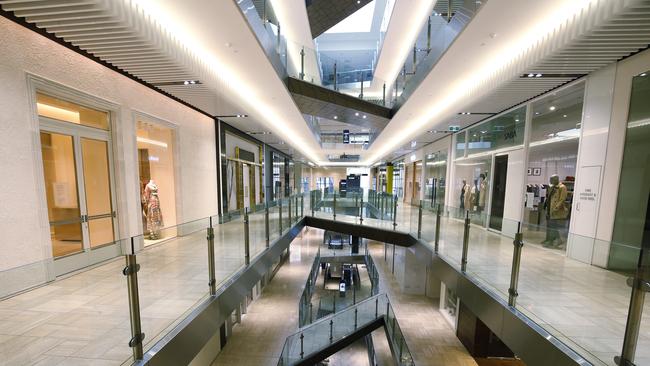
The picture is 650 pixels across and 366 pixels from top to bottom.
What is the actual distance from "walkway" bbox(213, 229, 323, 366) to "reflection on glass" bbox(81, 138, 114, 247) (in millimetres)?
4347

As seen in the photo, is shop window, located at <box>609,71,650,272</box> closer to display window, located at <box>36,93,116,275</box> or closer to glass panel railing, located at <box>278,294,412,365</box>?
glass panel railing, located at <box>278,294,412,365</box>

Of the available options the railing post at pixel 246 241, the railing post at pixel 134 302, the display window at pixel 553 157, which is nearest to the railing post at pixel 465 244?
the display window at pixel 553 157

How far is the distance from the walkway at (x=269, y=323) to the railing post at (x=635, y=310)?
6.56m

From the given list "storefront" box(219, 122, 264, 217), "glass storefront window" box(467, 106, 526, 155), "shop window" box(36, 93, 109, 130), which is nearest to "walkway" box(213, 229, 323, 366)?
"storefront" box(219, 122, 264, 217)

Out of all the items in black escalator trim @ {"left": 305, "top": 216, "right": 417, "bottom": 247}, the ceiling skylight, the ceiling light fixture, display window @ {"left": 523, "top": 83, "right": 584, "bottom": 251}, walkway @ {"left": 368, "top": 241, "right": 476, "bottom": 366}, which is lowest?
walkway @ {"left": 368, "top": 241, "right": 476, "bottom": 366}

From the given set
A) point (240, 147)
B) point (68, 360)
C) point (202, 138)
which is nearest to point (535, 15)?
point (68, 360)

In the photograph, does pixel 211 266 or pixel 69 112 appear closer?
pixel 211 266

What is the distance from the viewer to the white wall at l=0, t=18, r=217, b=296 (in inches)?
109

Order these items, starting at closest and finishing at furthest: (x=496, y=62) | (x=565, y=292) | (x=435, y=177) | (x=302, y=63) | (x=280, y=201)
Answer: (x=565, y=292) → (x=496, y=62) → (x=302, y=63) → (x=280, y=201) → (x=435, y=177)

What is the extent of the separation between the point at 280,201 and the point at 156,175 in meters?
3.11

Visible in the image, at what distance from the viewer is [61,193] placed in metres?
3.63

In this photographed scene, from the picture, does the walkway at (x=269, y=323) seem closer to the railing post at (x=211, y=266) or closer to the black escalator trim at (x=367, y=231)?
the black escalator trim at (x=367, y=231)

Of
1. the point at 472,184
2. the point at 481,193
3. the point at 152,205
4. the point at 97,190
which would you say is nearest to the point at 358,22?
the point at 472,184

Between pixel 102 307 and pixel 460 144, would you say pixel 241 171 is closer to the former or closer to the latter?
pixel 102 307
